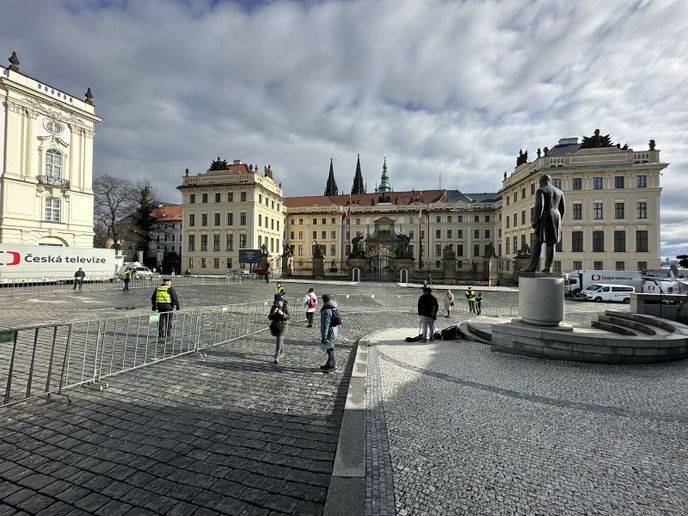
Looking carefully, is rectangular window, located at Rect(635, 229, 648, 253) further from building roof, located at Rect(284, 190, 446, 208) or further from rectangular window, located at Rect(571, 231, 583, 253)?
building roof, located at Rect(284, 190, 446, 208)

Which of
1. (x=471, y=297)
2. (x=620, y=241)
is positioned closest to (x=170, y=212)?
(x=471, y=297)

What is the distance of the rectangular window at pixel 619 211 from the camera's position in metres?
38.3

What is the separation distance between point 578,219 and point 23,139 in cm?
5874

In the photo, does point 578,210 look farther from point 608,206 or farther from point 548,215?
point 548,215

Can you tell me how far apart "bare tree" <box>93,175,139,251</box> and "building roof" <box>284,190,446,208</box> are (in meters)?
29.9

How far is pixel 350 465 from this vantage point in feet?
10.4

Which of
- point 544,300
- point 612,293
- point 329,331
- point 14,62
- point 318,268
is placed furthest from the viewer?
point 318,268

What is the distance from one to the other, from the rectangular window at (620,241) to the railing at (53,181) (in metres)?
60.2

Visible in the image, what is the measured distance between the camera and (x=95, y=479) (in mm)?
3033

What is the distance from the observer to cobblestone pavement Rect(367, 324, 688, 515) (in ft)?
9.11

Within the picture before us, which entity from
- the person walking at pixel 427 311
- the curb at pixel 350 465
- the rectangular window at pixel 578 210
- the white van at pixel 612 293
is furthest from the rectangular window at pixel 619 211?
the curb at pixel 350 465

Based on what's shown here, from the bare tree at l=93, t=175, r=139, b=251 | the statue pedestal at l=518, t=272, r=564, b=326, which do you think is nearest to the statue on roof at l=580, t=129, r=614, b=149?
the statue pedestal at l=518, t=272, r=564, b=326

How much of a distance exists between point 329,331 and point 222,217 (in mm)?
49727

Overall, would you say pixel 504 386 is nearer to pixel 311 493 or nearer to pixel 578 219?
pixel 311 493
